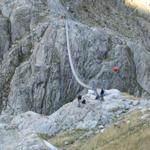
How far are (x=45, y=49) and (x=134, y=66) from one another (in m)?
15.3

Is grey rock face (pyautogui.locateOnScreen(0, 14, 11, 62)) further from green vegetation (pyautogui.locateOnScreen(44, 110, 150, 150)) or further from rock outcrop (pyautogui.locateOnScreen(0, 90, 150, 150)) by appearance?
green vegetation (pyautogui.locateOnScreen(44, 110, 150, 150))

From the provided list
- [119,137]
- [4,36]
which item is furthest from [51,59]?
[119,137]

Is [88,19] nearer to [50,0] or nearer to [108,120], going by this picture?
[50,0]

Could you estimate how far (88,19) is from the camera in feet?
284

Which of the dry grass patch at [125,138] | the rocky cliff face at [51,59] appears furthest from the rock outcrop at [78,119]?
the rocky cliff face at [51,59]

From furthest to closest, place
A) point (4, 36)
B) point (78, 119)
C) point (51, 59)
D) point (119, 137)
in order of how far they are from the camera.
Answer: point (4, 36) → point (51, 59) → point (78, 119) → point (119, 137)

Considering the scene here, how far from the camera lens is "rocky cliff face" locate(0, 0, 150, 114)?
64.1 metres

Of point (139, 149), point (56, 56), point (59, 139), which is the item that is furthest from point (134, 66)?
point (139, 149)

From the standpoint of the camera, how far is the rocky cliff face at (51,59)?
64125mm

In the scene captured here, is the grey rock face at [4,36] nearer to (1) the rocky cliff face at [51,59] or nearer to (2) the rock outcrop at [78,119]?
(1) the rocky cliff face at [51,59]

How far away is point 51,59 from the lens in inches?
2623

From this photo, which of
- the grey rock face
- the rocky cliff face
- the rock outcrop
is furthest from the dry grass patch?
the grey rock face

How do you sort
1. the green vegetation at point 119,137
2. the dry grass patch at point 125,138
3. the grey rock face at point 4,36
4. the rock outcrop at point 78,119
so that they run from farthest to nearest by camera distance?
the grey rock face at point 4,36 < the rock outcrop at point 78,119 < the green vegetation at point 119,137 < the dry grass patch at point 125,138

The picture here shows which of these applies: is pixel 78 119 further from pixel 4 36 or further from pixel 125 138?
pixel 4 36
